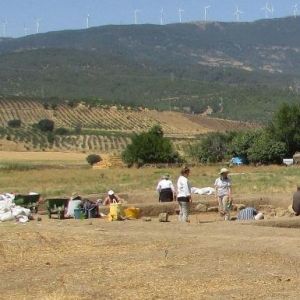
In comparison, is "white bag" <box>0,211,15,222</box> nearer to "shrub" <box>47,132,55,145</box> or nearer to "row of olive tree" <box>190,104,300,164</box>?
"row of olive tree" <box>190,104,300,164</box>

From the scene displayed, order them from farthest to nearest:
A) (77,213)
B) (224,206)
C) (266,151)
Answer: (266,151) < (77,213) < (224,206)

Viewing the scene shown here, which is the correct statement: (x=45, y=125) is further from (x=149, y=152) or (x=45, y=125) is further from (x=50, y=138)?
(x=149, y=152)

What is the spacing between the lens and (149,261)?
1562 cm

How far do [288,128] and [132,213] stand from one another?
4944cm

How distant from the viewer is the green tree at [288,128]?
72.1m

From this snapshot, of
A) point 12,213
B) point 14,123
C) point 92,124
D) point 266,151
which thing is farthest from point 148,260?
point 92,124

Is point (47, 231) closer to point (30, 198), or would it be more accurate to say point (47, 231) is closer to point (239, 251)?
point (239, 251)

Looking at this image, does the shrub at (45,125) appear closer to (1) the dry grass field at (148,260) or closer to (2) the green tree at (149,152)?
(2) the green tree at (149,152)

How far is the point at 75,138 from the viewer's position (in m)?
115

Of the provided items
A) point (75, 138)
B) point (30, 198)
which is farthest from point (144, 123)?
point (30, 198)

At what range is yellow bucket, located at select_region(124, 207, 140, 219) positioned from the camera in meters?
24.3

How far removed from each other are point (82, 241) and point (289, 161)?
155 feet

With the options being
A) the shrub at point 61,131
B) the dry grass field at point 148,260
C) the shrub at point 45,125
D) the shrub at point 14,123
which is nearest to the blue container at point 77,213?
the dry grass field at point 148,260

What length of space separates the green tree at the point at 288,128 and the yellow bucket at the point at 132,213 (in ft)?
155
